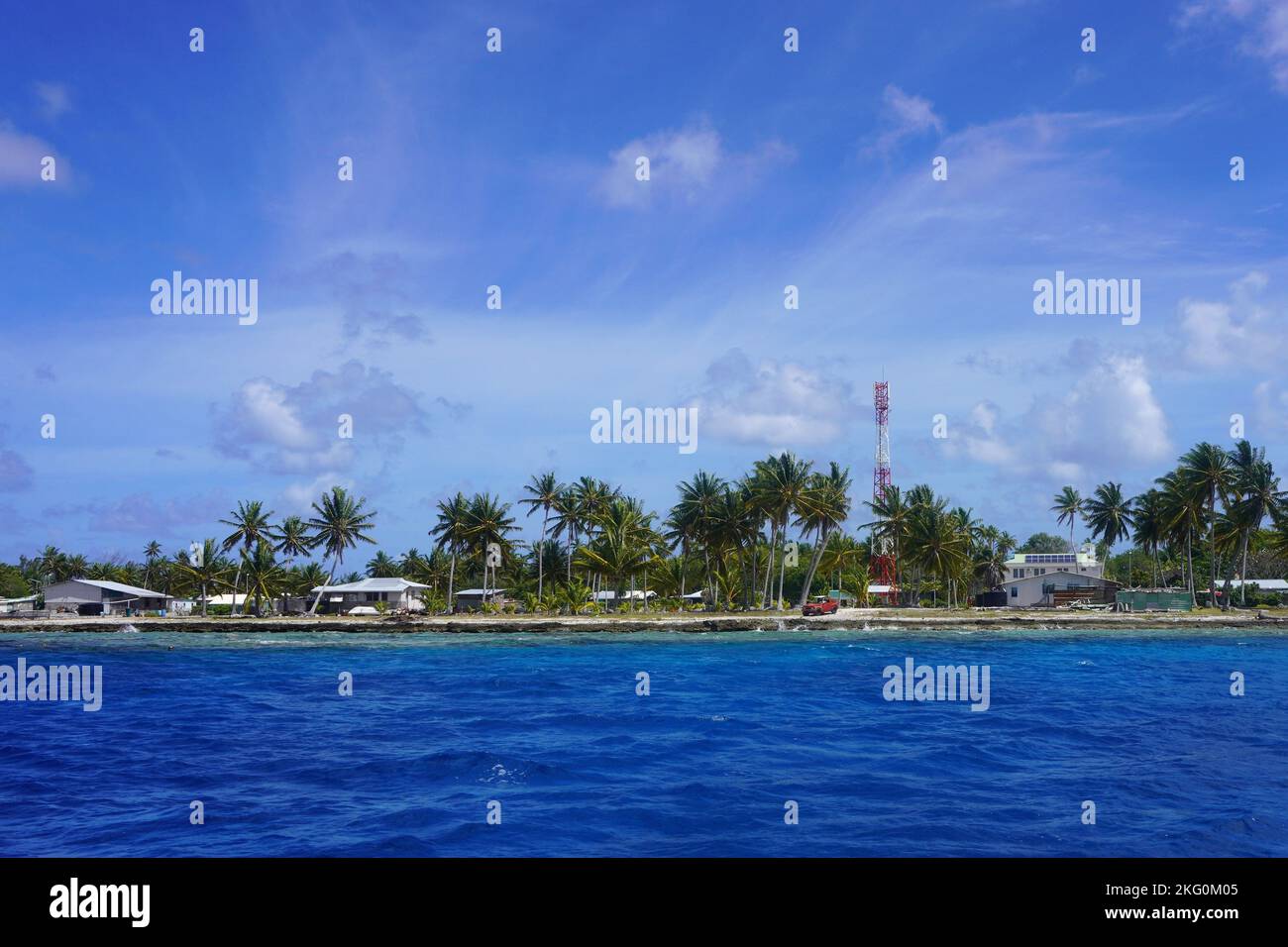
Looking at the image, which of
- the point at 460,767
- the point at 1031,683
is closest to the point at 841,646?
the point at 1031,683

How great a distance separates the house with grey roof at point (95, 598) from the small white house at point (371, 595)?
56.2 ft

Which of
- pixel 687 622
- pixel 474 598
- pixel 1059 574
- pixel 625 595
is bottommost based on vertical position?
pixel 625 595

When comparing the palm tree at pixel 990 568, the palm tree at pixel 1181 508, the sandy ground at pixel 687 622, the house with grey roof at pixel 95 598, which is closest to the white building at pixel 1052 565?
the palm tree at pixel 990 568

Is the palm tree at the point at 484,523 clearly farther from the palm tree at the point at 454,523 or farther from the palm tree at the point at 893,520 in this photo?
the palm tree at the point at 893,520

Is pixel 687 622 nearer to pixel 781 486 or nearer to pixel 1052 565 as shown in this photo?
pixel 781 486

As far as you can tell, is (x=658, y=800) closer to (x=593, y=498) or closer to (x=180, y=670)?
(x=180, y=670)

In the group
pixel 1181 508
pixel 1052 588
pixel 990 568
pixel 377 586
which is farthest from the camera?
pixel 990 568

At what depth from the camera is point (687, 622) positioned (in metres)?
71.1

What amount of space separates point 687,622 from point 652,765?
5182 cm

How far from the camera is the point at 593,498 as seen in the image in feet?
316

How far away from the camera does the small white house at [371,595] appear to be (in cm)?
9850

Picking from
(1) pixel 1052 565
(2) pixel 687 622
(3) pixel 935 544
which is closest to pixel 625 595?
(3) pixel 935 544
